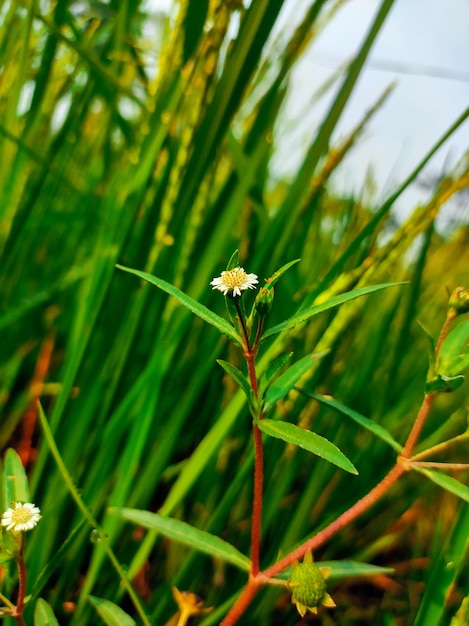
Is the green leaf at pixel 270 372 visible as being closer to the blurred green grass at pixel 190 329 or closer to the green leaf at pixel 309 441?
the green leaf at pixel 309 441

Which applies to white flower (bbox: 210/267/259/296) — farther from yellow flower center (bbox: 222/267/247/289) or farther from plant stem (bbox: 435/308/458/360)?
plant stem (bbox: 435/308/458/360)

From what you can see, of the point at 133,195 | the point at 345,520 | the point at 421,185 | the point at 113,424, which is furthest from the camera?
the point at 421,185

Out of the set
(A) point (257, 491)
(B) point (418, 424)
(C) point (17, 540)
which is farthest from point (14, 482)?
(B) point (418, 424)

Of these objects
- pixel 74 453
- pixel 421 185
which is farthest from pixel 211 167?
pixel 421 185

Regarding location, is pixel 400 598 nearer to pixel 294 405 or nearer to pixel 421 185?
pixel 294 405

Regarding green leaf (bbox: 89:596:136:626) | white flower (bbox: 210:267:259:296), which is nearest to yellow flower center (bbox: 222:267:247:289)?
white flower (bbox: 210:267:259:296)

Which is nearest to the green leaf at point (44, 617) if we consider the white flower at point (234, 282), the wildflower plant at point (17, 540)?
the wildflower plant at point (17, 540)
